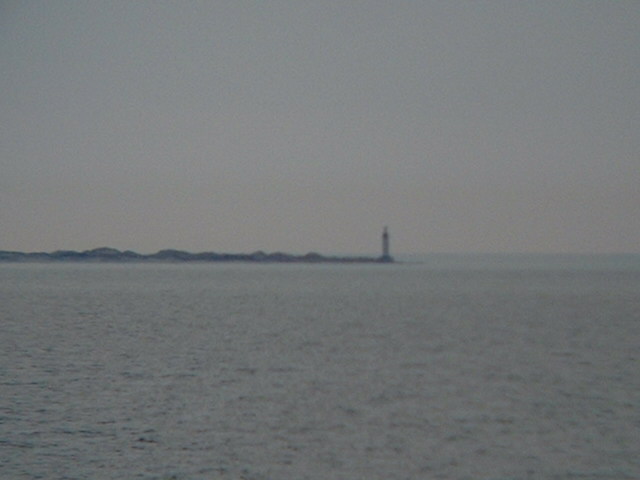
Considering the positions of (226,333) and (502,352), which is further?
(226,333)

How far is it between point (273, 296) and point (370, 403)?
86.5 metres

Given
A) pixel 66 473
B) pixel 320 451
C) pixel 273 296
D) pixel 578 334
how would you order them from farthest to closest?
pixel 273 296 < pixel 578 334 < pixel 320 451 < pixel 66 473

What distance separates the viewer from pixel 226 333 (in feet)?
197

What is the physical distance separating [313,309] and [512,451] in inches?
2577

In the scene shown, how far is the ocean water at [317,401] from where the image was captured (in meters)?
22.0

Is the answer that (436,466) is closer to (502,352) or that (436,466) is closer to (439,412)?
(439,412)

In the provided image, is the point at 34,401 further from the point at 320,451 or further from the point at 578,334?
the point at 578,334

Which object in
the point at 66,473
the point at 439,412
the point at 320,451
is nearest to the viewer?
the point at 66,473

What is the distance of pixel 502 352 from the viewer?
49.3m

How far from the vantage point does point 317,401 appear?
101ft

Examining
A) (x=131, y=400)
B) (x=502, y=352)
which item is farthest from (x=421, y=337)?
(x=131, y=400)

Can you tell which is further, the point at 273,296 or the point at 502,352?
the point at 273,296

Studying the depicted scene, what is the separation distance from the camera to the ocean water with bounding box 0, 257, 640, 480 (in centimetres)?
2195

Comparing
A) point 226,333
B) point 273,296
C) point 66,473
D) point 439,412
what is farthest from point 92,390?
point 273,296
